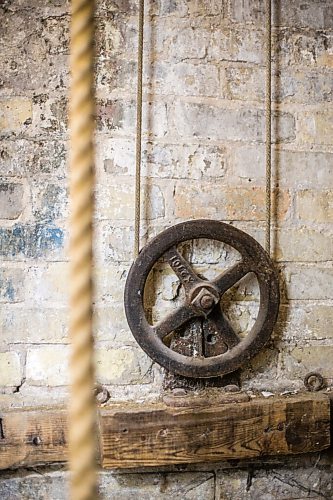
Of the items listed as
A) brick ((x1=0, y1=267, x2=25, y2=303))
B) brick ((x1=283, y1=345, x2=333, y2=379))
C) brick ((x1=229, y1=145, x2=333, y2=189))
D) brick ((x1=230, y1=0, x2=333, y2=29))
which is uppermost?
brick ((x1=230, y1=0, x2=333, y2=29))

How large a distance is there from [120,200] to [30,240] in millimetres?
266

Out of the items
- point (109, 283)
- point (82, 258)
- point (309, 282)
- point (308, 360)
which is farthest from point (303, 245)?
point (82, 258)

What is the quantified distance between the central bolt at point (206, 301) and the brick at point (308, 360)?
320mm

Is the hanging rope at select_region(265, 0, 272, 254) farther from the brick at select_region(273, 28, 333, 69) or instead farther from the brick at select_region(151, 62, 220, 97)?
the brick at select_region(151, 62, 220, 97)

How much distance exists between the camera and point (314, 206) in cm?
176

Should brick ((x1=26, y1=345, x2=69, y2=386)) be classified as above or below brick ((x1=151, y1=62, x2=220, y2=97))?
below

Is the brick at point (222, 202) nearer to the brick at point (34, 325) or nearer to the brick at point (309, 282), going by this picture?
the brick at point (309, 282)

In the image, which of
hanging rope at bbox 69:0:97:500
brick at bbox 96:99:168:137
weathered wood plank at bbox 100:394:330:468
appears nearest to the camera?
hanging rope at bbox 69:0:97:500

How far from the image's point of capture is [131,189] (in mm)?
1676

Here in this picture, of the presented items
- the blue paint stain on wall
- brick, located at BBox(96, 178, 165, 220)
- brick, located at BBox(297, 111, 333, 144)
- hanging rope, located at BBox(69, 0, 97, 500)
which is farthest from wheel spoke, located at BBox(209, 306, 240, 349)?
hanging rope, located at BBox(69, 0, 97, 500)

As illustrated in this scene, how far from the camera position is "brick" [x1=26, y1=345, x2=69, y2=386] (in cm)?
164

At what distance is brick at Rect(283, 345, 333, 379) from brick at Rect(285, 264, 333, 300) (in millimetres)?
149

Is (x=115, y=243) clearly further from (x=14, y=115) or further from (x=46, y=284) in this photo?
(x=14, y=115)

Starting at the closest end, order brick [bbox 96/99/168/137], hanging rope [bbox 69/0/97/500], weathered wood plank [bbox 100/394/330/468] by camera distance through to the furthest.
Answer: hanging rope [bbox 69/0/97/500], weathered wood plank [bbox 100/394/330/468], brick [bbox 96/99/168/137]
